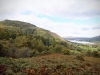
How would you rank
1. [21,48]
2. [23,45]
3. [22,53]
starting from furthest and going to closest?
[23,45]
[21,48]
[22,53]

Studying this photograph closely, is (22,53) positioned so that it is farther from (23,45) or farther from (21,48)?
(23,45)

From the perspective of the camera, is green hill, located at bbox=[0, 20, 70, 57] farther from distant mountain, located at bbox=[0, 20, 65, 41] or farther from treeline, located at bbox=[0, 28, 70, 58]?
distant mountain, located at bbox=[0, 20, 65, 41]

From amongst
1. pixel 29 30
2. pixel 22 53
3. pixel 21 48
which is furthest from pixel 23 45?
pixel 29 30

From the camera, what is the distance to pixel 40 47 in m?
39.9

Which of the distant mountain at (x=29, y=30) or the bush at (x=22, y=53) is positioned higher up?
the distant mountain at (x=29, y=30)

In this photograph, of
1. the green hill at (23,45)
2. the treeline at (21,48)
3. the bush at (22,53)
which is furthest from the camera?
the green hill at (23,45)

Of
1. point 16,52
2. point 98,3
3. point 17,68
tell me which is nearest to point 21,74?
point 17,68

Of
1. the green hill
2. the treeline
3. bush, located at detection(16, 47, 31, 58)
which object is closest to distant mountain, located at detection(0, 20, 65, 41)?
the green hill

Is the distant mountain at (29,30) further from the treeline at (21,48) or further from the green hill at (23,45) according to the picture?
the treeline at (21,48)

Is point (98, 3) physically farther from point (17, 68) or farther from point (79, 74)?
point (17, 68)

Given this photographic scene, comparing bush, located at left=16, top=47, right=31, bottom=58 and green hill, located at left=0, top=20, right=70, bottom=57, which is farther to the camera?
green hill, located at left=0, top=20, right=70, bottom=57

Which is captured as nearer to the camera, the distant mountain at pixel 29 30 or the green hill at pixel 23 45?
the green hill at pixel 23 45

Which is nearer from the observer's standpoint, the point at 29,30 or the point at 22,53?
the point at 22,53

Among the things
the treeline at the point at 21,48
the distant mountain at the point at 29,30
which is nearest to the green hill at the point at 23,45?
the treeline at the point at 21,48
